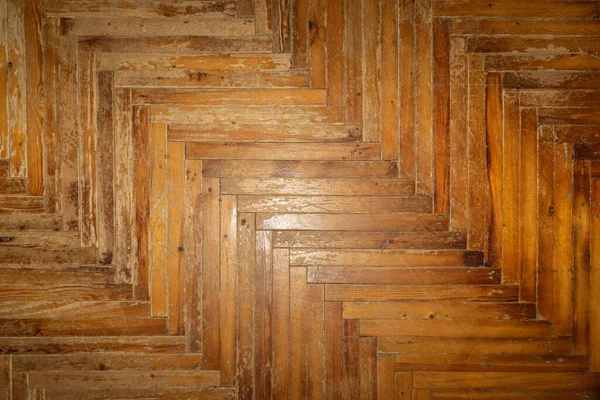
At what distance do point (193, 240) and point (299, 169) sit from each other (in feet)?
1.74

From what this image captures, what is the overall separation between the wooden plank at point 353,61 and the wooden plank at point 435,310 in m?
0.77

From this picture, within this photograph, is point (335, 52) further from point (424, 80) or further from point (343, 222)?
point (343, 222)

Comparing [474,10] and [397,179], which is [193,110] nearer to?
[397,179]

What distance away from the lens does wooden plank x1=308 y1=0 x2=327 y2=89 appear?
1.59m

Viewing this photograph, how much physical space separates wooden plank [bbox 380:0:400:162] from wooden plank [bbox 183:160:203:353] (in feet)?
2.59

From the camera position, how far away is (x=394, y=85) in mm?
1599

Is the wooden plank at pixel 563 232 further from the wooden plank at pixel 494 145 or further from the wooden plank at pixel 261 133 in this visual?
the wooden plank at pixel 261 133

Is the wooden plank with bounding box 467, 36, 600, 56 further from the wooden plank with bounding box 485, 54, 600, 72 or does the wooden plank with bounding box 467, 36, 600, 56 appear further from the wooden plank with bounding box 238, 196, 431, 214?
the wooden plank with bounding box 238, 196, 431, 214

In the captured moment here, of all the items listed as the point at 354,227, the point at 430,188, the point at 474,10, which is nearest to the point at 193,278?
the point at 354,227

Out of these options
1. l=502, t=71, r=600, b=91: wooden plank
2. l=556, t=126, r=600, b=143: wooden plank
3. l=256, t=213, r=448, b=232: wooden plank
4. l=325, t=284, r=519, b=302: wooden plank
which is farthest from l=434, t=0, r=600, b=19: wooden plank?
l=325, t=284, r=519, b=302: wooden plank

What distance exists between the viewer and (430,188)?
161 cm

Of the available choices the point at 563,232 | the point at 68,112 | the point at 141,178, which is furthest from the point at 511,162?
the point at 68,112

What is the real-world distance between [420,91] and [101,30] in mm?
1340

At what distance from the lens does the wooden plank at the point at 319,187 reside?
62.6 inches
